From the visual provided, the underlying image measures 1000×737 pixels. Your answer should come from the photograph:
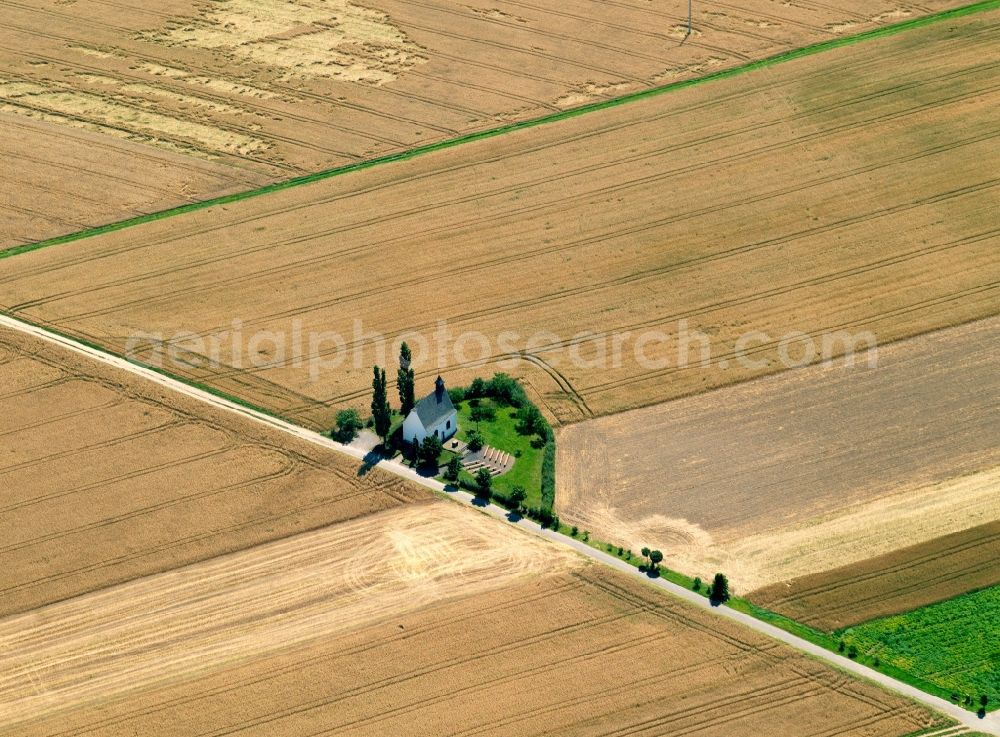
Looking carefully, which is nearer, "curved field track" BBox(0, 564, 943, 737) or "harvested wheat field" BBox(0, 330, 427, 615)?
"curved field track" BBox(0, 564, 943, 737)

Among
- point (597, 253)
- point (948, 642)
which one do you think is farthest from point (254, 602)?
point (597, 253)

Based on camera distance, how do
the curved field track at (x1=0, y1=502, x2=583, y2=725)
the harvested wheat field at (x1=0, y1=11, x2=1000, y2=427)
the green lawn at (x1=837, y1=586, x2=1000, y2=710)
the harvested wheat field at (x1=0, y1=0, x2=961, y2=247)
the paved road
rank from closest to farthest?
1. the paved road
2. the green lawn at (x1=837, y1=586, x2=1000, y2=710)
3. the curved field track at (x1=0, y1=502, x2=583, y2=725)
4. the harvested wheat field at (x1=0, y1=11, x2=1000, y2=427)
5. the harvested wheat field at (x1=0, y1=0, x2=961, y2=247)

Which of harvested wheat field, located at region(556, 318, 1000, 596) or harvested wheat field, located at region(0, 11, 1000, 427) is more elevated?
harvested wheat field, located at region(0, 11, 1000, 427)

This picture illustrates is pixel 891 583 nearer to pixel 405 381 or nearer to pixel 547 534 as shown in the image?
pixel 547 534

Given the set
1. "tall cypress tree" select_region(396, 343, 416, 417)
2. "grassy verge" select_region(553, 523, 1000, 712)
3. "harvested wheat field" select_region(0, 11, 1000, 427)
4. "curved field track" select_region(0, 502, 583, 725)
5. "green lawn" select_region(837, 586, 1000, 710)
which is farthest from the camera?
"harvested wheat field" select_region(0, 11, 1000, 427)

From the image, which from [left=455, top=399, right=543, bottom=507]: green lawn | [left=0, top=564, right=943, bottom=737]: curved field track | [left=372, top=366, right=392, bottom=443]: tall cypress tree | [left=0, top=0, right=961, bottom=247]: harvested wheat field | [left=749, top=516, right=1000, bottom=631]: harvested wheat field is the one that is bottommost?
[left=0, top=564, right=943, bottom=737]: curved field track

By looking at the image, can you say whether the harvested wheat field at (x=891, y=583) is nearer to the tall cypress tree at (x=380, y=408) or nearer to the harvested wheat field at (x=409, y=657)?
the harvested wheat field at (x=409, y=657)

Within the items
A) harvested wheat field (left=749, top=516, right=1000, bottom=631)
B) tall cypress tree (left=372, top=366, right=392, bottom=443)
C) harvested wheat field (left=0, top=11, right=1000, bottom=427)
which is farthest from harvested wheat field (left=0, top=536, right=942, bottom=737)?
harvested wheat field (left=0, top=11, right=1000, bottom=427)

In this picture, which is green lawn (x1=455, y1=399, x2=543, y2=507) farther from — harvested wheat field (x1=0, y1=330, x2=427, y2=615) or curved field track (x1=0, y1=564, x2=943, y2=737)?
harvested wheat field (x1=0, y1=330, x2=427, y2=615)
